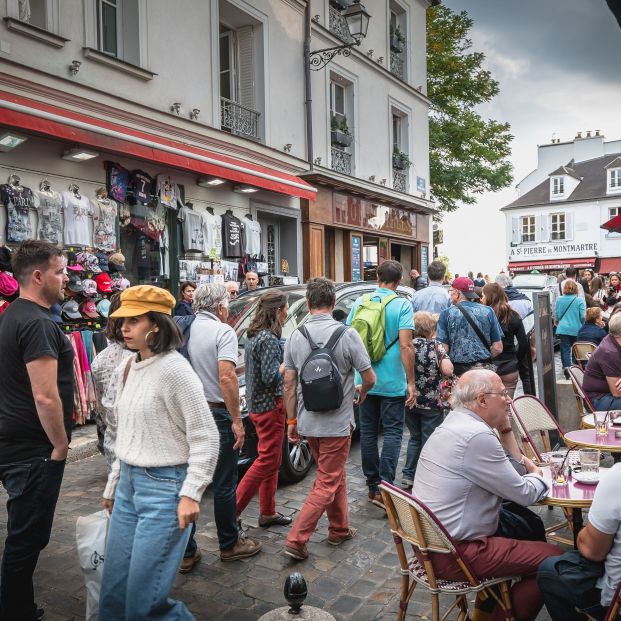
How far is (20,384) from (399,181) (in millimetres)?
16345

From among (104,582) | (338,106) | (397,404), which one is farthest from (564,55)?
(338,106)

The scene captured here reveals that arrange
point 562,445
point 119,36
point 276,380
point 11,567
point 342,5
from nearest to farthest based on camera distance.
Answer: point 11,567
point 276,380
point 562,445
point 119,36
point 342,5

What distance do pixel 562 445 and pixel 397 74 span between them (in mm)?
14289

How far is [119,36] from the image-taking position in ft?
32.6

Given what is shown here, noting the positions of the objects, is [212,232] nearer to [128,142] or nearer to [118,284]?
[128,142]

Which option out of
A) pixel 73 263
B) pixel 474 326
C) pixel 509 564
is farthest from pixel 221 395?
pixel 73 263

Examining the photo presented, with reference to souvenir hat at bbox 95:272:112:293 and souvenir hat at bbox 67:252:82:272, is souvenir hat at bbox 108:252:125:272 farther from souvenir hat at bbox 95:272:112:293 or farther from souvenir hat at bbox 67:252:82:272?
souvenir hat at bbox 67:252:82:272

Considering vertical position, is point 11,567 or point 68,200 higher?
point 68,200

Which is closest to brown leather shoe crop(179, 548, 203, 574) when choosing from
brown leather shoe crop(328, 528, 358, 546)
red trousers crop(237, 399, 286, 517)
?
red trousers crop(237, 399, 286, 517)

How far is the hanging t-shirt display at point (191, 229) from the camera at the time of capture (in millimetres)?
10656

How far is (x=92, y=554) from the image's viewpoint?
2.91 meters

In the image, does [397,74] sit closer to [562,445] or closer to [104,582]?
[562,445]

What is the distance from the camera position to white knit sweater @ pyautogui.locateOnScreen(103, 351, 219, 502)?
8.62 ft

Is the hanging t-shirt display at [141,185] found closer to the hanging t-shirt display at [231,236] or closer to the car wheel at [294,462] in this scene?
the hanging t-shirt display at [231,236]
